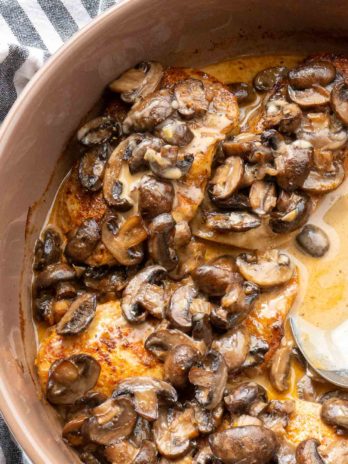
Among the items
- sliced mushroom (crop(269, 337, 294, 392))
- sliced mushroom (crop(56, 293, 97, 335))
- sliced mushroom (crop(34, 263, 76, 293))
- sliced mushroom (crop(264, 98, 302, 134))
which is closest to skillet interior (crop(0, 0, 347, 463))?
sliced mushroom (crop(34, 263, 76, 293))

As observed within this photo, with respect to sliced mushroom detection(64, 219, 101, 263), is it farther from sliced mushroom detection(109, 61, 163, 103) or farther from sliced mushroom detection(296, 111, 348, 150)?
sliced mushroom detection(296, 111, 348, 150)

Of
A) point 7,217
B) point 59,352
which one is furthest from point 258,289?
point 7,217

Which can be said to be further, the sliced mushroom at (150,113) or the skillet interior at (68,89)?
the sliced mushroom at (150,113)

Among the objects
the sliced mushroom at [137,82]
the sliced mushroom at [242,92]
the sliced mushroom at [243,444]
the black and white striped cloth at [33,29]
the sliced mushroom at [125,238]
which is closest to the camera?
the sliced mushroom at [243,444]

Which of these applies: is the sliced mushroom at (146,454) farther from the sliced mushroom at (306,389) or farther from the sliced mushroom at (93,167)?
the sliced mushroom at (93,167)

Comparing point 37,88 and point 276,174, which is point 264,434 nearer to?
point 276,174

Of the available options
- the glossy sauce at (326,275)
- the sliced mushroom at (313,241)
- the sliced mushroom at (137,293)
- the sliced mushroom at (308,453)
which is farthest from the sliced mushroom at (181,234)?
the sliced mushroom at (308,453)

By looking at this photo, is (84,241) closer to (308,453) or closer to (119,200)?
(119,200)
